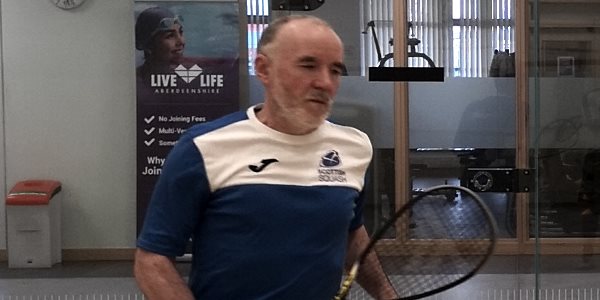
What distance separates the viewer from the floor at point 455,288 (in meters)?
3.88

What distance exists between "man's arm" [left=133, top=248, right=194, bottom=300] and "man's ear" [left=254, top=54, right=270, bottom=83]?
341mm

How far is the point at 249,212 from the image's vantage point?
5.13 ft

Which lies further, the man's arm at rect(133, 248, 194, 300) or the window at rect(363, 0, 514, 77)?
the window at rect(363, 0, 514, 77)

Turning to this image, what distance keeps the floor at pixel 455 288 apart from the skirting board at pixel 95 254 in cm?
2

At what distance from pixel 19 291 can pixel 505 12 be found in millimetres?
2234

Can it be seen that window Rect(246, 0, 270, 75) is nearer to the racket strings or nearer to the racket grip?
the racket strings

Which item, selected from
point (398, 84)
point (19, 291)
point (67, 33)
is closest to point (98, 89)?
point (67, 33)

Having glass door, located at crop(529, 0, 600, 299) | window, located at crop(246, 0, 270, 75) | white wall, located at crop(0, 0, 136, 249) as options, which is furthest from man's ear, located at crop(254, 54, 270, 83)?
glass door, located at crop(529, 0, 600, 299)

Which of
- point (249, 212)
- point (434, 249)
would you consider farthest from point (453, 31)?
point (249, 212)

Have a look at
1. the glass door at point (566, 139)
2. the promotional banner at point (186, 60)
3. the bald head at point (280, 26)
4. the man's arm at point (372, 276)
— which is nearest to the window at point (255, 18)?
the promotional banner at point (186, 60)

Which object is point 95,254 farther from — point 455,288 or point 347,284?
point 347,284

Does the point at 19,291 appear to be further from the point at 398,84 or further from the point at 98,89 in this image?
the point at 398,84

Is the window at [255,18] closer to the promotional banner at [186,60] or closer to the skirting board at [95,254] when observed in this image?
the promotional banner at [186,60]

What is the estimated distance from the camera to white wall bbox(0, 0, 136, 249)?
3.77 m
